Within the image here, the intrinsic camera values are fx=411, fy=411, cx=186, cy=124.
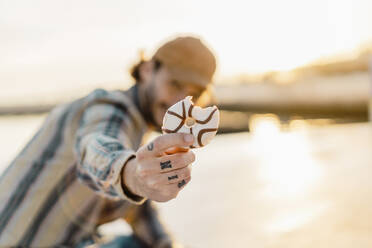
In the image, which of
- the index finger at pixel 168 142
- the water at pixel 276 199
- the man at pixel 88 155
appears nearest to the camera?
the index finger at pixel 168 142

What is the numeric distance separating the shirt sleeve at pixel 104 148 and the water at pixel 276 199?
1037mm

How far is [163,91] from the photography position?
3.96ft

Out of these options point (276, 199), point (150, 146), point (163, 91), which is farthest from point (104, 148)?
point (276, 199)

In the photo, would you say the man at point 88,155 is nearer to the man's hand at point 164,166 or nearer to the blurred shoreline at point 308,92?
the man's hand at point 164,166

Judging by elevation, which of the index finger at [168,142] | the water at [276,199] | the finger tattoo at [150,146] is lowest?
the water at [276,199]

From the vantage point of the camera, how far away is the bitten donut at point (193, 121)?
62cm

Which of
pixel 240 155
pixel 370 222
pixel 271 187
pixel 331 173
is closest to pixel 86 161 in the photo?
pixel 370 222

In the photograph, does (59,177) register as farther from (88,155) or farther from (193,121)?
(193,121)

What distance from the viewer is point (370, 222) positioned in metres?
1.98

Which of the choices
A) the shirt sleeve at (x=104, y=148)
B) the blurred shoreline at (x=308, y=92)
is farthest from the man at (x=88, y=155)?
the blurred shoreline at (x=308, y=92)

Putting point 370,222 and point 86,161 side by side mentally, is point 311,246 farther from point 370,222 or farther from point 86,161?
point 86,161

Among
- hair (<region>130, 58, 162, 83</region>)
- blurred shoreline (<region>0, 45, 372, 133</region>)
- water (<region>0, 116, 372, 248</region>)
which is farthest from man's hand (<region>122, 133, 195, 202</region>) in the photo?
blurred shoreline (<region>0, 45, 372, 133</region>)

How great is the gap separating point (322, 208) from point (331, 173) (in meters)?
0.81

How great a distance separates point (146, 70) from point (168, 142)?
0.70m
